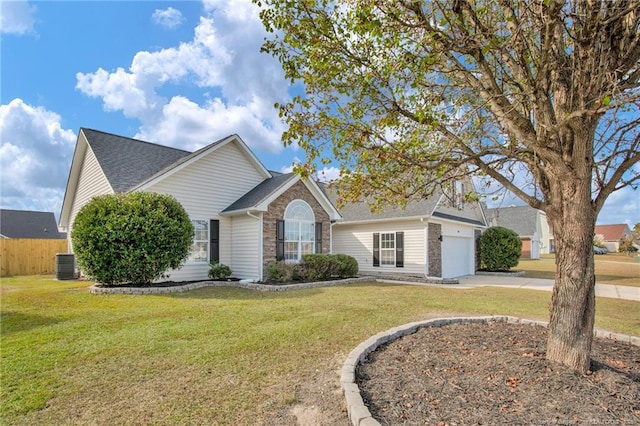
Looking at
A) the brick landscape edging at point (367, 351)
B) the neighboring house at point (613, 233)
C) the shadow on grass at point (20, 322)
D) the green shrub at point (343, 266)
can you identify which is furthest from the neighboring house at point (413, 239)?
the neighboring house at point (613, 233)

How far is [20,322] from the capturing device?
6.75 m

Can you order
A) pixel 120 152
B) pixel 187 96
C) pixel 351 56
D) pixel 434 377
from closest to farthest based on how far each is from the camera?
pixel 434 377, pixel 351 56, pixel 187 96, pixel 120 152

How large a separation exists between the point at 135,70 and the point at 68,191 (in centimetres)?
984

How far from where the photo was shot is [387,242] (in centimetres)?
1739

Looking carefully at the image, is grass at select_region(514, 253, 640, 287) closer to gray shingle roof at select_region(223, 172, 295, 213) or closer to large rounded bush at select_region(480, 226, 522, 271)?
large rounded bush at select_region(480, 226, 522, 271)

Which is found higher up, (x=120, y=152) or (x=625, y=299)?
(x=120, y=152)

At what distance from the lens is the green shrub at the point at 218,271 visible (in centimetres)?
1355

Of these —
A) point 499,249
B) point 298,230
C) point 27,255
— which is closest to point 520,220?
point 499,249

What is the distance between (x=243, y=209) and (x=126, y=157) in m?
5.69

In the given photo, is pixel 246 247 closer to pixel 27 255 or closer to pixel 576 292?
pixel 576 292

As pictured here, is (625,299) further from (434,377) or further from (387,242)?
(434,377)

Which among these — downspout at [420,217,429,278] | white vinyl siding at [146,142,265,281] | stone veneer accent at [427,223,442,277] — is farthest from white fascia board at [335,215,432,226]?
white vinyl siding at [146,142,265,281]

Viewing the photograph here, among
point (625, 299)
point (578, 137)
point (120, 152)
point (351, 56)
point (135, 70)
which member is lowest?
point (625, 299)

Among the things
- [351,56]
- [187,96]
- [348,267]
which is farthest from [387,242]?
[351,56]
